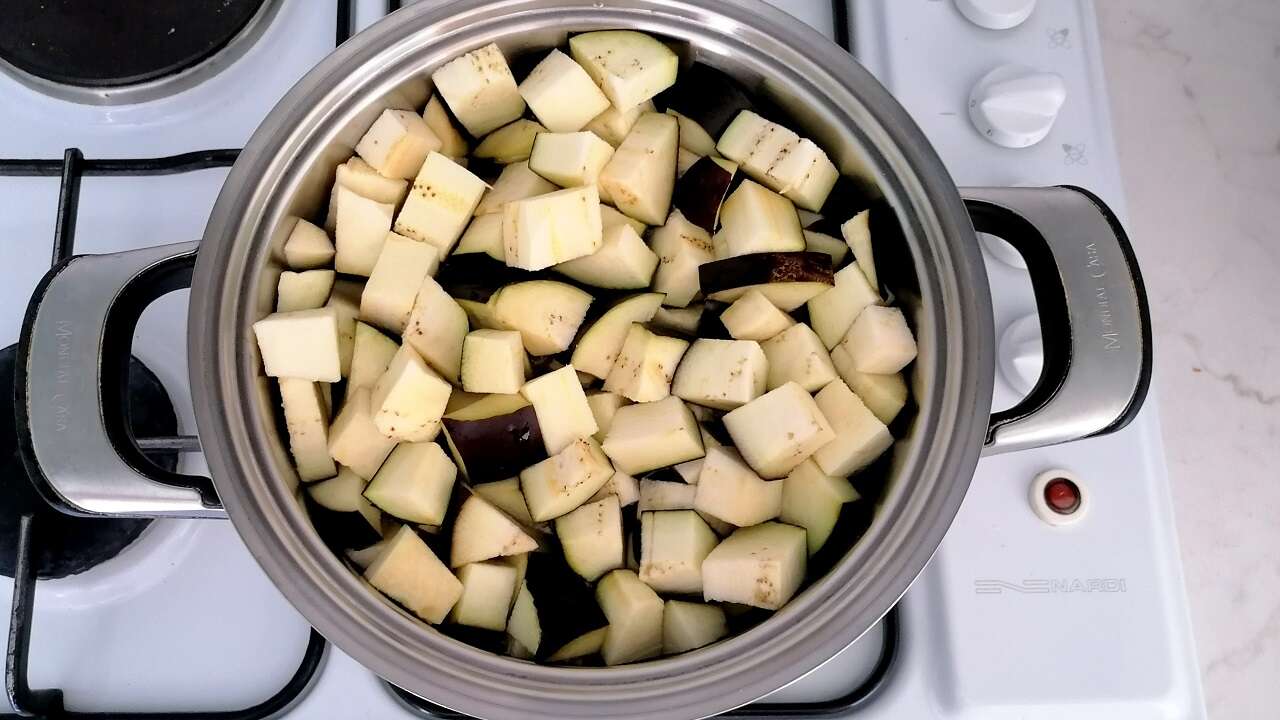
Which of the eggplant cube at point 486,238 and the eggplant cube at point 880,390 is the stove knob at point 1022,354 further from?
the eggplant cube at point 486,238

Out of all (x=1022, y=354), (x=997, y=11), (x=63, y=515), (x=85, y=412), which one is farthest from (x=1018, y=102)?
(x=63, y=515)

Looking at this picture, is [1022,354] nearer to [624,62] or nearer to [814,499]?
[814,499]

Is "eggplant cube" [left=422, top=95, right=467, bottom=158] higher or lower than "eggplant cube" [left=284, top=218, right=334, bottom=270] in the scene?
higher

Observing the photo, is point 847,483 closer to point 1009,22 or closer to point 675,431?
point 675,431

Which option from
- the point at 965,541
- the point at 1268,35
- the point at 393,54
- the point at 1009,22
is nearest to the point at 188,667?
the point at 393,54

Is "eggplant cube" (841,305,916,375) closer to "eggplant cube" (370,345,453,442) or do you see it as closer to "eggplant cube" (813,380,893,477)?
"eggplant cube" (813,380,893,477)

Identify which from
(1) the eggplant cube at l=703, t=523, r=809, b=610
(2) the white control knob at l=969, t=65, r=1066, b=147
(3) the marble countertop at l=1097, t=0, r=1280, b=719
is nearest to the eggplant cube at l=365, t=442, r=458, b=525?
(1) the eggplant cube at l=703, t=523, r=809, b=610

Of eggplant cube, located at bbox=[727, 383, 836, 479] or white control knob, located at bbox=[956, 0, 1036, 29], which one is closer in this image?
eggplant cube, located at bbox=[727, 383, 836, 479]
